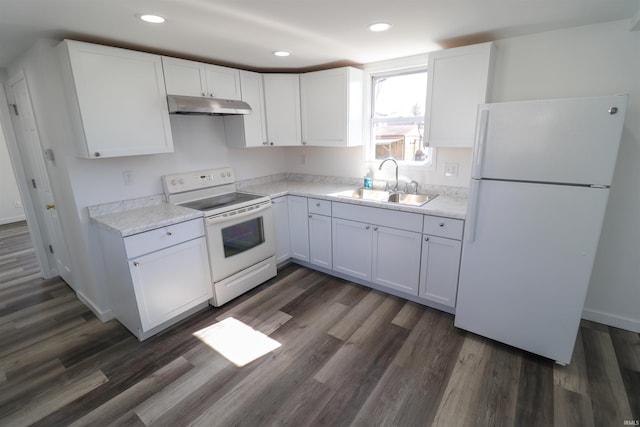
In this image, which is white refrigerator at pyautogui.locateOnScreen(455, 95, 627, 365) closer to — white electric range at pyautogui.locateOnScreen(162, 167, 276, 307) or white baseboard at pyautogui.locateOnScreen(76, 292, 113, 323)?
white electric range at pyautogui.locateOnScreen(162, 167, 276, 307)

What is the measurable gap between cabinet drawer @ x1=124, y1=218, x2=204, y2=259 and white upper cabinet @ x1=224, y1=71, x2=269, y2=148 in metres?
1.16

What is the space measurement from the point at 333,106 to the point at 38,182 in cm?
307

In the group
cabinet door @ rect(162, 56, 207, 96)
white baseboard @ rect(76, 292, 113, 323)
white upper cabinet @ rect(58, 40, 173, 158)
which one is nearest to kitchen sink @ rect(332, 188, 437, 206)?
cabinet door @ rect(162, 56, 207, 96)

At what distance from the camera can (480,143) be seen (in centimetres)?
196

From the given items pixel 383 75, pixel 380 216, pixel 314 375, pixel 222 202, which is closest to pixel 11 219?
pixel 222 202

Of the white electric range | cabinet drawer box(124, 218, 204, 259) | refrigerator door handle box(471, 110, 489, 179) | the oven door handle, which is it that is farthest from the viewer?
the white electric range

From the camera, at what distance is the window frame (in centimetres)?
288

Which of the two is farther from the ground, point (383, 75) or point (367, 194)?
point (383, 75)

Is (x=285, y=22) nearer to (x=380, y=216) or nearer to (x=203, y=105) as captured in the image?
(x=203, y=105)

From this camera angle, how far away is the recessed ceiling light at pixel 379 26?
Answer: 6.61 feet

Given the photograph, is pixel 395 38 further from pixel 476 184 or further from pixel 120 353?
pixel 120 353

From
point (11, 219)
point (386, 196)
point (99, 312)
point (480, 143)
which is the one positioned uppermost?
point (480, 143)

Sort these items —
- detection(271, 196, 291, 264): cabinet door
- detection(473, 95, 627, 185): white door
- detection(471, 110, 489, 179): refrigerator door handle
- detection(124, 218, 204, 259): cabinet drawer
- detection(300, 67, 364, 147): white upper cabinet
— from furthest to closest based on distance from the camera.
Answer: detection(271, 196, 291, 264): cabinet door < detection(300, 67, 364, 147): white upper cabinet < detection(124, 218, 204, 259): cabinet drawer < detection(471, 110, 489, 179): refrigerator door handle < detection(473, 95, 627, 185): white door

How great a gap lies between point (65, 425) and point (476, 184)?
289cm
